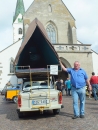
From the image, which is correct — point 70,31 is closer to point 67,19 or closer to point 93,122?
point 67,19

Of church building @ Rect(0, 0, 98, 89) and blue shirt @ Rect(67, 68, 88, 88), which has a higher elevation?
church building @ Rect(0, 0, 98, 89)

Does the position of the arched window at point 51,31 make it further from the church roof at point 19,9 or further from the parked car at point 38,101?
the church roof at point 19,9

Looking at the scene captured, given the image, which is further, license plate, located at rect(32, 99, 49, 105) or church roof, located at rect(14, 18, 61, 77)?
church roof, located at rect(14, 18, 61, 77)

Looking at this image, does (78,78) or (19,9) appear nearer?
(78,78)

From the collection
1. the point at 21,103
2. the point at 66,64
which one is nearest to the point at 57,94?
the point at 21,103

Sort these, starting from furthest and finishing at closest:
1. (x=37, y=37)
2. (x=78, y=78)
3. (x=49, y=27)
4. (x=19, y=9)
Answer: (x=19, y=9), (x=49, y=27), (x=37, y=37), (x=78, y=78)

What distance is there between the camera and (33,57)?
39.0 ft

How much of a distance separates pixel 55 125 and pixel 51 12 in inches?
1027

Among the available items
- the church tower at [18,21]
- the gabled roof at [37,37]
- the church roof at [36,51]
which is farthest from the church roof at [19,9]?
the gabled roof at [37,37]

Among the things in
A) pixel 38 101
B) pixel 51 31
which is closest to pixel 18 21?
pixel 51 31

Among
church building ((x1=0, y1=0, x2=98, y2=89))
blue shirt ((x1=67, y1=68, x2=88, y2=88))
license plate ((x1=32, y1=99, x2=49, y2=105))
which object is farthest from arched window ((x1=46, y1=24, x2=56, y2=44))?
license plate ((x1=32, y1=99, x2=49, y2=105))

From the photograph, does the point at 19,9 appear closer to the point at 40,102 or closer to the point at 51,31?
the point at 51,31

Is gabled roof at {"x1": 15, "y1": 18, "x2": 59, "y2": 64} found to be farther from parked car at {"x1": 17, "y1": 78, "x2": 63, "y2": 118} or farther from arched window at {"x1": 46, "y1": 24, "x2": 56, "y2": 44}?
arched window at {"x1": 46, "y1": 24, "x2": 56, "y2": 44}

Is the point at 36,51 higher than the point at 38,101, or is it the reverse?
the point at 36,51
